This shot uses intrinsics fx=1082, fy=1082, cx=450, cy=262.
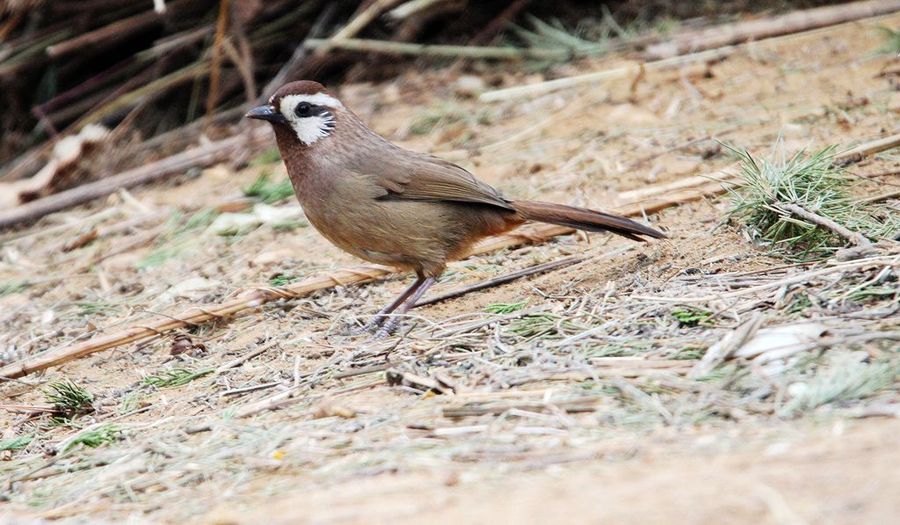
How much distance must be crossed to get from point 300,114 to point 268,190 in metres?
1.60

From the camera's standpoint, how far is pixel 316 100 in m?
5.21

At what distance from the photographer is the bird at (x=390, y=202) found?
494 cm

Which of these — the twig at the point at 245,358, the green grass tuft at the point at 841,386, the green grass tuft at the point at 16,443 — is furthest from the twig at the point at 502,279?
the green grass tuft at the point at 841,386

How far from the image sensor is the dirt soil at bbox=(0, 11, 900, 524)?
106 inches

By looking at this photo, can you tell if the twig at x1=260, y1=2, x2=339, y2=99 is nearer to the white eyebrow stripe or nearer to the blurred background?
the blurred background

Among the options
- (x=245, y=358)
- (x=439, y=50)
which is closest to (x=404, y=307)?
(x=245, y=358)

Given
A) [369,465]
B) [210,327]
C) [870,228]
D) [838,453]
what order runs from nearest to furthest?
[838,453]
[369,465]
[870,228]
[210,327]

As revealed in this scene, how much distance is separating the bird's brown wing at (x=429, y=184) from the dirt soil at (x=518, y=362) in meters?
0.45

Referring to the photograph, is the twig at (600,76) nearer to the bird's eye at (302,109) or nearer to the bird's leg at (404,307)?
the bird's eye at (302,109)

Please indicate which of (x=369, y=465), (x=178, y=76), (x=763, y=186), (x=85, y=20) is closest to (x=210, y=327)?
(x=369, y=465)

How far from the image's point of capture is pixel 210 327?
5020 mm

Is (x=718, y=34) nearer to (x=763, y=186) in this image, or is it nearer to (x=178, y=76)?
(x=763, y=186)

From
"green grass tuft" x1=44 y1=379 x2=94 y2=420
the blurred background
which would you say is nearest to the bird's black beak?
"green grass tuft" x1=44 y1=379 x2=94 y2=420

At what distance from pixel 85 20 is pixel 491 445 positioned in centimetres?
647
